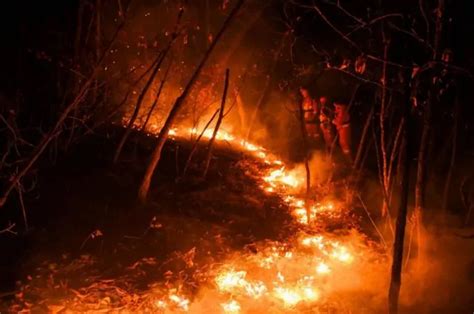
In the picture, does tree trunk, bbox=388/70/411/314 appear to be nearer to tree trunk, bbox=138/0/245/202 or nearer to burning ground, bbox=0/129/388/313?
burning ground, bbox=0/129/388/313

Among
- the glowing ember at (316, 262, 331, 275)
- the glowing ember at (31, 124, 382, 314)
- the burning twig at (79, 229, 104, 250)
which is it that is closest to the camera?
the glowing ember at (31, 124, 382, 314)

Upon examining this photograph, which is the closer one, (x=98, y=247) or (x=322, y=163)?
(x=98, y=247)

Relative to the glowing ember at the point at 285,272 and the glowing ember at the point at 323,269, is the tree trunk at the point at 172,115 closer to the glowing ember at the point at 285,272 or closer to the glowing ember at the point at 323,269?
the glowing ember at the point at 285,272

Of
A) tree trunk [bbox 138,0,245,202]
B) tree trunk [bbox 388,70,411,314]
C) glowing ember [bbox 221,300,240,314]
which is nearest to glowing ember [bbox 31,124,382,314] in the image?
glowing ember [bbox 221,300,240,314]

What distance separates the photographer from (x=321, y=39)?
48.6ft

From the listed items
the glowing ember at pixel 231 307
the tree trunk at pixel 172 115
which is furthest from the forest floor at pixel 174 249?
the tree trunk at pixel 172 115

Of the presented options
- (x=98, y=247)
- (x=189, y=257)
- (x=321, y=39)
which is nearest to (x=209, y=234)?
(x=189, y=257)

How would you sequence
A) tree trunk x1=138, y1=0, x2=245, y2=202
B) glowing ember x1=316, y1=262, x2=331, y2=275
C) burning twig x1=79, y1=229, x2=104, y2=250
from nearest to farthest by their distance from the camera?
burning twig x1=79, y1=229, x2=104, y2=250 < glowing ember x1=316, y1=262, x2=331, y2=275 < tree trunk x1=138, y1=0, x2=245, y2=202

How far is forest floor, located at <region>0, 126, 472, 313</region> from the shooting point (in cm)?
598

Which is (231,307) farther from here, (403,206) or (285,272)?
(403,206)

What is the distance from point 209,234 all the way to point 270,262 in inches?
46.4

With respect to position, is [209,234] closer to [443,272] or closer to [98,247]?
[98,247]

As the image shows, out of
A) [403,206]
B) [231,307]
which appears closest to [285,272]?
[231,307]

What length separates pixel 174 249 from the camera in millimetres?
7168
